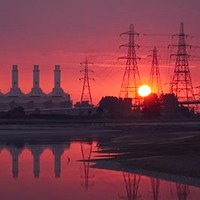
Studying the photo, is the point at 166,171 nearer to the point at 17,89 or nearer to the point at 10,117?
the point at 10,117

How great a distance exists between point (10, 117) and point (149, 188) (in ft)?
301

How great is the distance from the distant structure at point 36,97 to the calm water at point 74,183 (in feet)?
455

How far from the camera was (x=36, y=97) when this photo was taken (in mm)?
182500

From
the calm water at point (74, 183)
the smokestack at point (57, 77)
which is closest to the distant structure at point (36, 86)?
the smokestack at point (57, 77)

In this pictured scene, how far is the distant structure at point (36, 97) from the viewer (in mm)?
174125

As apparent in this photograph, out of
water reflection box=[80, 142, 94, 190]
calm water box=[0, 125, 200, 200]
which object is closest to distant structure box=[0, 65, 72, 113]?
water reflection box=[80, 142, 94, 190]

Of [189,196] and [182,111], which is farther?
[182,111]

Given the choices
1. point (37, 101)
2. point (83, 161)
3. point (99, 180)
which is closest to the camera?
point (99, 180)

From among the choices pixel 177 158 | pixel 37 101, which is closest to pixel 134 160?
pixel 177 158

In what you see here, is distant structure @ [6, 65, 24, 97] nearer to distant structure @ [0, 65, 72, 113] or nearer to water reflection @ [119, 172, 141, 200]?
distant structure @ [0, 65, 72, 113]

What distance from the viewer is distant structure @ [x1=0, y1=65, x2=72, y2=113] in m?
174

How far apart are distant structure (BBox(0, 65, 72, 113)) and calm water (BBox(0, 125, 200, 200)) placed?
455ft

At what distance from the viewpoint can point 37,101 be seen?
180 meters

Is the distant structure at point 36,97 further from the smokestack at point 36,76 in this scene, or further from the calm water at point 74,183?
the calm water at point 74,183
